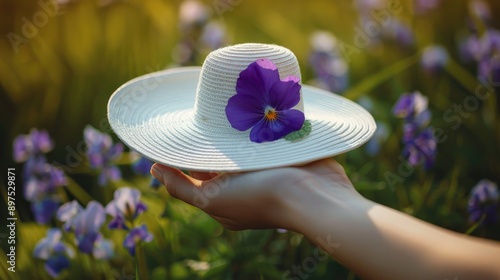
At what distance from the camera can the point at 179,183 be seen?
5.12 feet

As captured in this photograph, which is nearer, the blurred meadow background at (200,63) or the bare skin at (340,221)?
the bare skin at (340,221)

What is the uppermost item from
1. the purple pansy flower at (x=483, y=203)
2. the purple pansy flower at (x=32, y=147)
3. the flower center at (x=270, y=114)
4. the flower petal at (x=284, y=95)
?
the flower petal at (x=284, y=95)

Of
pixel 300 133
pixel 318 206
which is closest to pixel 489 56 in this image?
pixel 300 133

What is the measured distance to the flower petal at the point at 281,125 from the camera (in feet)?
4.99

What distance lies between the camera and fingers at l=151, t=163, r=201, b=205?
1543 mm

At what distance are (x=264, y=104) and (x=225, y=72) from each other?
4.6 inches

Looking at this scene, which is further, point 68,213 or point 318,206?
point 68,213

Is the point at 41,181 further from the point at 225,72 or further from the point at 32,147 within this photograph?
the point at 225,72

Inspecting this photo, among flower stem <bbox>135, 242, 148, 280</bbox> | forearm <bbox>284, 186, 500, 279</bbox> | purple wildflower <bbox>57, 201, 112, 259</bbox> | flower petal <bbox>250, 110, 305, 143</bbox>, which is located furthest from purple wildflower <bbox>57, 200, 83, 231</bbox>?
forearm <bbox>284, 186, 500, 279</bbox>

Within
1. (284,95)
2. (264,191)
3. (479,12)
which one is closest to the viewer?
(264,191)

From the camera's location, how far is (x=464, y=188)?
8.16ft

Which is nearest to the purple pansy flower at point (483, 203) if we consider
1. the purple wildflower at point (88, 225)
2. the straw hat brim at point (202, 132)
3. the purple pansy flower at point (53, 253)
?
the straw hat brim at point (202, 132)

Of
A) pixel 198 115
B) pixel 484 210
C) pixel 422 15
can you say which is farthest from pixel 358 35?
pixel 198 115

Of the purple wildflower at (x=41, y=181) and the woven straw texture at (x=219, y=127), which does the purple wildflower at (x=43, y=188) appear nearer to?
the purple wildflower at (x=41, y=181)
